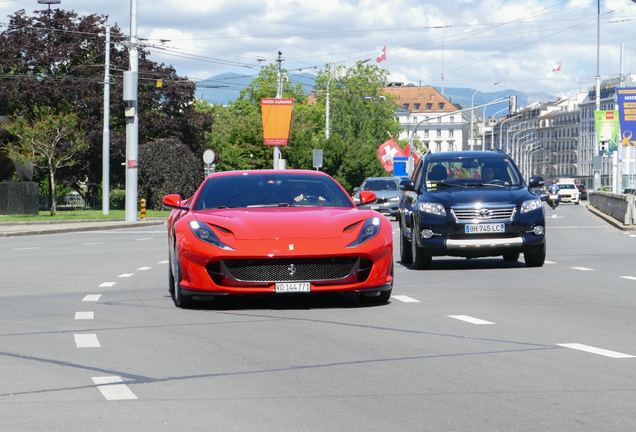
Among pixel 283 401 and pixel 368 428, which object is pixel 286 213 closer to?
pixel 283 401

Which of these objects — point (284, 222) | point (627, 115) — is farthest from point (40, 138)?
point (284, 222)

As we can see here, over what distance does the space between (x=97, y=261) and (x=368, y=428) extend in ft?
44.5

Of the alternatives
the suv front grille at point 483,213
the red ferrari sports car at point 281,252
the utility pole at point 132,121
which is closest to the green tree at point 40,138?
the utility pole at point 132,121

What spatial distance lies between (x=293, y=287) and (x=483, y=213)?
18.7 feet

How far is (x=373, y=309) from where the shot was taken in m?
9.91

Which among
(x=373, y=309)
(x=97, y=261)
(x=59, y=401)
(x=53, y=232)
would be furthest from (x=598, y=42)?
(x=59, y=401)

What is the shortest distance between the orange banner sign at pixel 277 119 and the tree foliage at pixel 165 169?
6338 millimetres

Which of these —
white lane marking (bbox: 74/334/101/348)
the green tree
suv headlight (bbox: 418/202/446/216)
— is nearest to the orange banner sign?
the green tree

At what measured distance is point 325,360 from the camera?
22.5ft

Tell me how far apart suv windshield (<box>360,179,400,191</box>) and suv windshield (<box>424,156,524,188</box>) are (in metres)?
24.2

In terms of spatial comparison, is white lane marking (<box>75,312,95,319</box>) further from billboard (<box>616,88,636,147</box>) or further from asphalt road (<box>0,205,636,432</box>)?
billboard (<box>616,88,636,147</box>)

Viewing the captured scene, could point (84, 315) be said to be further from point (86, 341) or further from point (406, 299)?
point (406, 299)

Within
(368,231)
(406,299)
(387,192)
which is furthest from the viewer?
(387,192)

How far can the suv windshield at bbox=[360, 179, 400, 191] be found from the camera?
40291 mm
